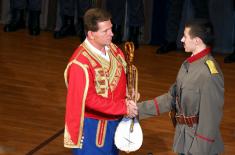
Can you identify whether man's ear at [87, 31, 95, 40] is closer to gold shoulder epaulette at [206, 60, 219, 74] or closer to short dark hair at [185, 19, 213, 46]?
short dark hair at [185, 19, 213, 46]

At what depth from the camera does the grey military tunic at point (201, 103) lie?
4141 mm

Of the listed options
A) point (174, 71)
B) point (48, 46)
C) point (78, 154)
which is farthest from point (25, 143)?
point (48, 46)

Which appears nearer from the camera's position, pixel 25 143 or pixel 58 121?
pixel 25 143

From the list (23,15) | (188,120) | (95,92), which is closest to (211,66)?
(188,120)

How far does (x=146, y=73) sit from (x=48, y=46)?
1713mm

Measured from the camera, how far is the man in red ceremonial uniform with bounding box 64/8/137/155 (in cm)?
432

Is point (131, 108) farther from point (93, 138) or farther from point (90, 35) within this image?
point (90, 35)

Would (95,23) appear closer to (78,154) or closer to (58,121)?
(78,154)

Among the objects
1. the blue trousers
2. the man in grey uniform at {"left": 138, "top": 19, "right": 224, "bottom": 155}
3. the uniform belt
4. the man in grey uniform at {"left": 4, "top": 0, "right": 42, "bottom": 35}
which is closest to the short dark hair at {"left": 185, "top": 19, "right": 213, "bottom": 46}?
the man in grey uniform at {"left": 138, "top": 19, "right": 224, "bottom": 155}

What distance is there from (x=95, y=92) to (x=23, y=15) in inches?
239

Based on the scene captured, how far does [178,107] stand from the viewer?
14.3 feet

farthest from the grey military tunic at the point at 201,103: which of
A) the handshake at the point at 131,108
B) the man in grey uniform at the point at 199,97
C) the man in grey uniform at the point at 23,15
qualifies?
the man in grey uniform at the point at 23,15

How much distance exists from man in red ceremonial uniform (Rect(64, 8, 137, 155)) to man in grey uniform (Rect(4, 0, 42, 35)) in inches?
213

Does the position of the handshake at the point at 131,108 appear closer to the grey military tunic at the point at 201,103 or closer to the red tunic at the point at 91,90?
the red tunic at the point at 91,90
